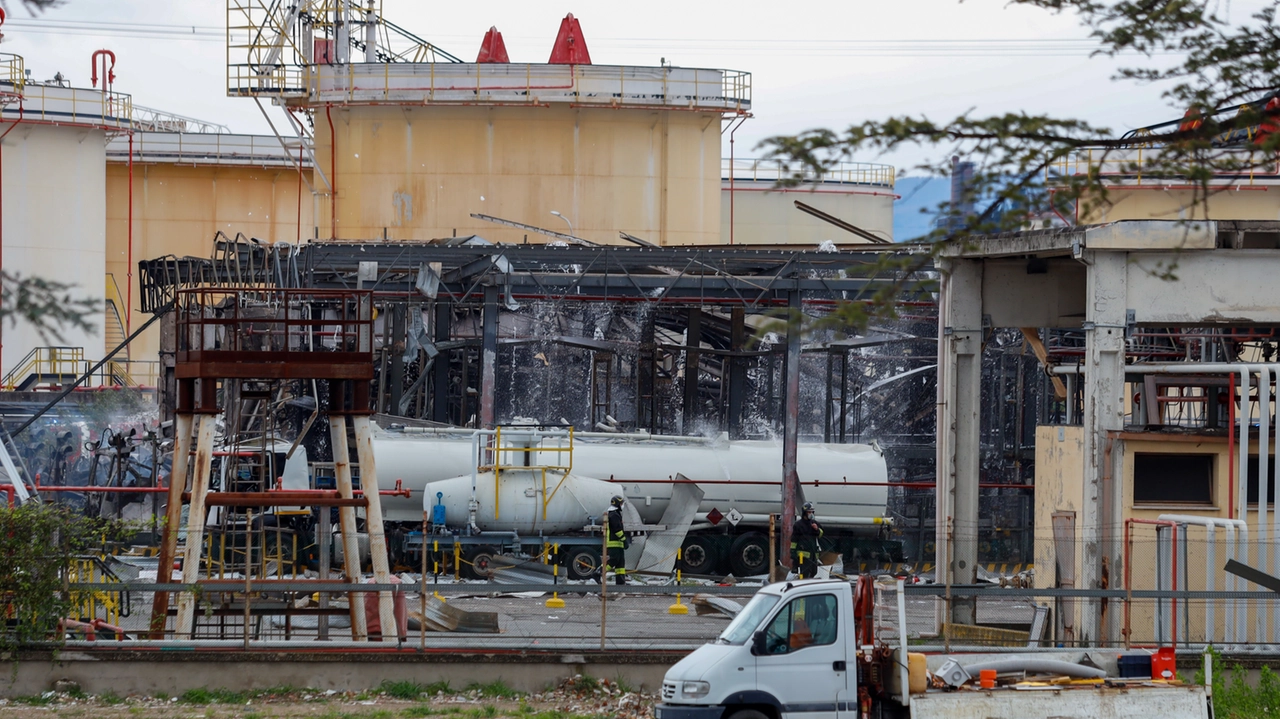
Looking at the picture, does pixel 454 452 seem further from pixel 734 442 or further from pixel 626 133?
pixel 626 133

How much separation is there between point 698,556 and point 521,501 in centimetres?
360

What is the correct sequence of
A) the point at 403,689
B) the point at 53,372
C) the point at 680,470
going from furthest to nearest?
the point at 53,372 → the point at 680,470 → the point at 403,689

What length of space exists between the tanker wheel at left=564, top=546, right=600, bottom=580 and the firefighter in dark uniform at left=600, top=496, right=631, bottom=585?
20.9 inches

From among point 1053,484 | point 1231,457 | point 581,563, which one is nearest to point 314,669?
point 1053,484

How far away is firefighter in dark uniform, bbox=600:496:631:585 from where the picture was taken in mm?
23822

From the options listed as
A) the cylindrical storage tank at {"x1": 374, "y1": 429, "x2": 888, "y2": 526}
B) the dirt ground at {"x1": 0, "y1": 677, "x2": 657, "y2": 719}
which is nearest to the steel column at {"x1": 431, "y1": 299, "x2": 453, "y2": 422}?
the cylindrical storage tank at {"x1": 374, "y1": 429, "x2": 888, "y2": 526}

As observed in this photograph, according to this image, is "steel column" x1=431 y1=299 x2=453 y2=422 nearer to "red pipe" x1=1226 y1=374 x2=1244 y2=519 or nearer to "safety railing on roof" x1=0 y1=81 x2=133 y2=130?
"safety railing on roof" x1=0 y1=81 x2=133 y2=130

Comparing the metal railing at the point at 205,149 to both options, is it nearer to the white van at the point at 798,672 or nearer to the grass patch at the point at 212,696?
the grass patch at the point at 212,696

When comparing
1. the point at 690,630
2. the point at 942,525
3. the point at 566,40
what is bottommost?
the point at 690,630

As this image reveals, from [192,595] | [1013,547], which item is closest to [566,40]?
[1013,547]

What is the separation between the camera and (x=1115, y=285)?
16.4m

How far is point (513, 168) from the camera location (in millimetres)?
40250

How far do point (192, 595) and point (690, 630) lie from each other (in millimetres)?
6684

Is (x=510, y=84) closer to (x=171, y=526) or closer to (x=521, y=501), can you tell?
(x=521, y=501)
